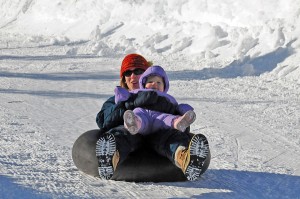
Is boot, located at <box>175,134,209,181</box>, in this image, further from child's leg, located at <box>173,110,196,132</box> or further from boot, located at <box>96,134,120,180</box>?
boot, located at <box>96,134,120,180</box>

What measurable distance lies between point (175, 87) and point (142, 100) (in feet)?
15.9

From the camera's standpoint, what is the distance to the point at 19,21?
23.3m

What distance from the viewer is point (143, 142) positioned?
15.0 feet

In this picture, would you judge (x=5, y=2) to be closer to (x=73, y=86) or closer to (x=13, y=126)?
(x=73, y=86)

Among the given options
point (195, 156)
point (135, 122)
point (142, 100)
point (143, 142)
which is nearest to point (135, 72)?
point (142, 100)

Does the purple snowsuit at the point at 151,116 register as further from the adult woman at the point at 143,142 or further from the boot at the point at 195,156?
the boot at the point at 195,156

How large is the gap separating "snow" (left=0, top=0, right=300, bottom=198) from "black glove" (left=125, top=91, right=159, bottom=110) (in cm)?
62

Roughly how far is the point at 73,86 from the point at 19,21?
1436cm

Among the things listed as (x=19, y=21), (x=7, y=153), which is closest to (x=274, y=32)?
(x=7, y=153)

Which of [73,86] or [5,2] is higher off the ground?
[5,2]

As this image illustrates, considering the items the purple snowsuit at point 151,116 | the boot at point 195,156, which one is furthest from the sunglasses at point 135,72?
the boot at point 195,156

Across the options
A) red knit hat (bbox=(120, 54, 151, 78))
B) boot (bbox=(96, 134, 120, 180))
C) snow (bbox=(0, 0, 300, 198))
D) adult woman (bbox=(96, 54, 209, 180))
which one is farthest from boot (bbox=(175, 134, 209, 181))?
red knit hat (bbox=(120, 54, 151, 78))

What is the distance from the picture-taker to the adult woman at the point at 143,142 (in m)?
3.97

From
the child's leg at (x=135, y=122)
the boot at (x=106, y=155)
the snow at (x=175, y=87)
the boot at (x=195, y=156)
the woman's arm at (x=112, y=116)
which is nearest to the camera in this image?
the boot at (x=195, y=156)
